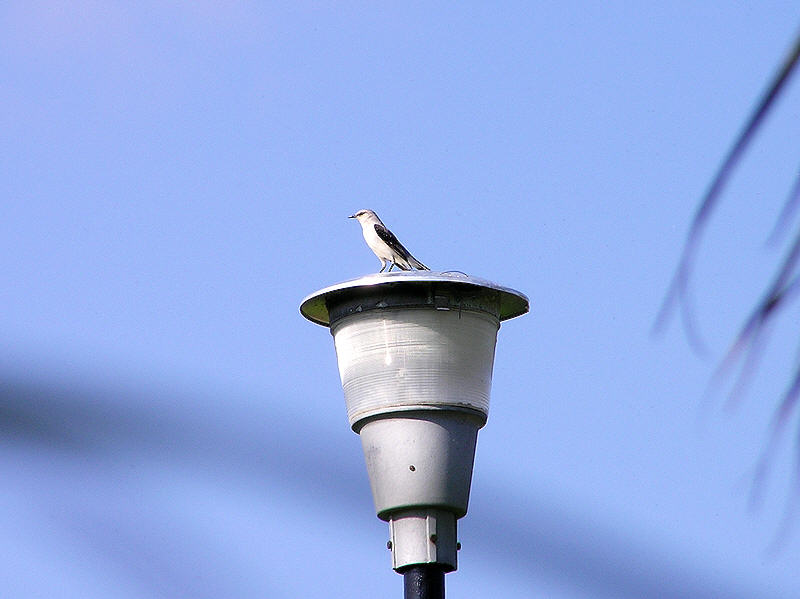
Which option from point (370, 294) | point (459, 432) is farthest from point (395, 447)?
point (370, 294)

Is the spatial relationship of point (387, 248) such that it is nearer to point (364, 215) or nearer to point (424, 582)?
point (364, 215)

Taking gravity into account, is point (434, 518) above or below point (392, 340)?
below

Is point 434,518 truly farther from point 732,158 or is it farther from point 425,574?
point 732,158

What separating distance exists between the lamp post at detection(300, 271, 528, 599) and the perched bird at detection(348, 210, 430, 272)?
3.64 meters

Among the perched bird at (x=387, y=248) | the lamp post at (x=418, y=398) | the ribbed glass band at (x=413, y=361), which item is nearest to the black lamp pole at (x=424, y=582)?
the lamp post at (x=418, y=398)

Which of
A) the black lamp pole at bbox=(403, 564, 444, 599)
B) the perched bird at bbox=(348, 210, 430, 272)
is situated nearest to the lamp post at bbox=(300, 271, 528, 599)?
the black lamp pole at bbox=(403, 564, 444, 599)

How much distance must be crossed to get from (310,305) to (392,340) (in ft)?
1.58

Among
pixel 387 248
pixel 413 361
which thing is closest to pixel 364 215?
pixel 387 248

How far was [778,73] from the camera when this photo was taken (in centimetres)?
85

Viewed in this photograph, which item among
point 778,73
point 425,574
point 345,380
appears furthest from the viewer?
point 345,380

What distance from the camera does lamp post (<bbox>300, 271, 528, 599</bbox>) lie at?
507 centimetres

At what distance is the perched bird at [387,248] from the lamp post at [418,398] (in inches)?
143

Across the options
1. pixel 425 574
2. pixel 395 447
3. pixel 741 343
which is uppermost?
pixel 395 447

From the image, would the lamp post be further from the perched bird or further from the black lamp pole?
the perched bird
